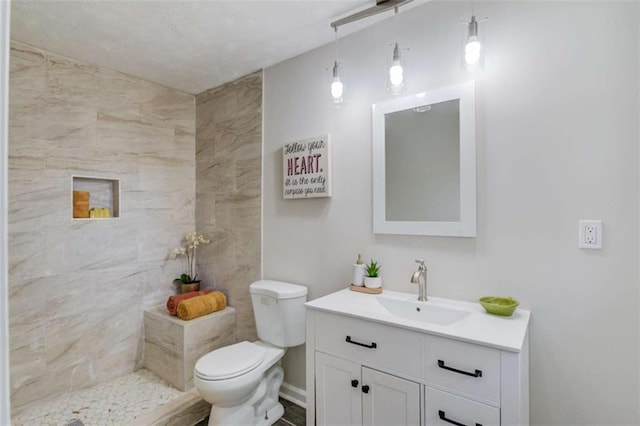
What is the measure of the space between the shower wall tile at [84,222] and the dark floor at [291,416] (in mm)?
1063

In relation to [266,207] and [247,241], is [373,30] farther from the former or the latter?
[247,241]

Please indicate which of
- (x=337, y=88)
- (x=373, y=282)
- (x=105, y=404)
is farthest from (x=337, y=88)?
(x=105, y=404)

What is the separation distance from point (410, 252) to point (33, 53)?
2713 millimetres

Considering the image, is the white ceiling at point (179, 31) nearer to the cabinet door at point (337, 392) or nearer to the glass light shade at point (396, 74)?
the glass light shade at point (396, 74)

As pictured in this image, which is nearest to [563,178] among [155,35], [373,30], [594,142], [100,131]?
[594,142]

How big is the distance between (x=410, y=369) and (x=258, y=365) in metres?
0.96

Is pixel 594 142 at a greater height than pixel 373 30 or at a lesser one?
lesser

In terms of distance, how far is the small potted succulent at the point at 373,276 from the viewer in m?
1.83

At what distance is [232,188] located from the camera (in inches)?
106

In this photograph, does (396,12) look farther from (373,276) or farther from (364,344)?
(364,344)

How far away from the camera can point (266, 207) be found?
8.16 ft

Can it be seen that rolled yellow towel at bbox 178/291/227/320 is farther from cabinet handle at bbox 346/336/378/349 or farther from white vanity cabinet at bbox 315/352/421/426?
cabinet handle at bbox 346/336/378/349

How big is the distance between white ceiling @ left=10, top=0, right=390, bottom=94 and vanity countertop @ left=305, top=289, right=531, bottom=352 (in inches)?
62.2

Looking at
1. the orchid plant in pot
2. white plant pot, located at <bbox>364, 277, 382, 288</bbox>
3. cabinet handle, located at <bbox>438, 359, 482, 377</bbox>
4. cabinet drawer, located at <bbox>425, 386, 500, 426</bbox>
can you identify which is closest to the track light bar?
white plant pot, located at <bbox>364, 277, 382, 288</bbox>
